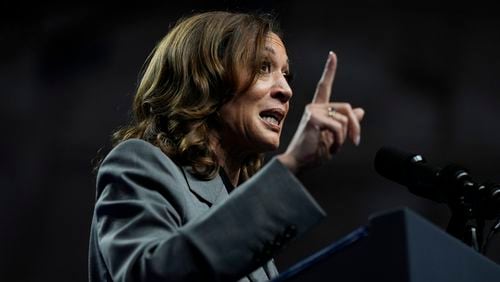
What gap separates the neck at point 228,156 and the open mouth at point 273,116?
0.10 m

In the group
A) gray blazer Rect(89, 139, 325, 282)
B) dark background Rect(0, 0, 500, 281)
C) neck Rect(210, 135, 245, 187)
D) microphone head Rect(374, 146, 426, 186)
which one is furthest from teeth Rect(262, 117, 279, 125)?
dark background Rect(0, 0, 500, 281)

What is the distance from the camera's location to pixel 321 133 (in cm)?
127

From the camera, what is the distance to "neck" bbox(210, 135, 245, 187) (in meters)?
1.88

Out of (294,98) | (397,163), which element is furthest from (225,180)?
(294,98)

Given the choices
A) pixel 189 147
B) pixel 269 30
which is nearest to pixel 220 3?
pixel 269 30

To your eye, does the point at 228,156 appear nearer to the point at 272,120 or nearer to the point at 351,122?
the point at 272,120

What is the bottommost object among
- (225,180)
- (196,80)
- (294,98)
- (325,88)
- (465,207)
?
(294,98)

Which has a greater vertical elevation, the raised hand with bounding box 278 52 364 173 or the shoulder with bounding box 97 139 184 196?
the raised hand with bounding box 278 52 364 173

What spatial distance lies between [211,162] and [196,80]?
0.21 meters

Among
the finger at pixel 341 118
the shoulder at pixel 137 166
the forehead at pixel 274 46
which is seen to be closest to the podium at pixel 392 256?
the finger at pixel 341 118

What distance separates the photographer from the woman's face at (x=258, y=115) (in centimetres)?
185

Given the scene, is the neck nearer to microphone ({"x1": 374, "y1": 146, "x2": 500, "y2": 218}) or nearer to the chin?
the chin

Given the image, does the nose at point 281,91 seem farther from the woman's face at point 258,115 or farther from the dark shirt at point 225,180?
the dark shirt at point 225,180

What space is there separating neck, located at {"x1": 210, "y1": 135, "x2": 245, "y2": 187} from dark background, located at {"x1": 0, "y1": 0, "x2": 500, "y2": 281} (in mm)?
1349
